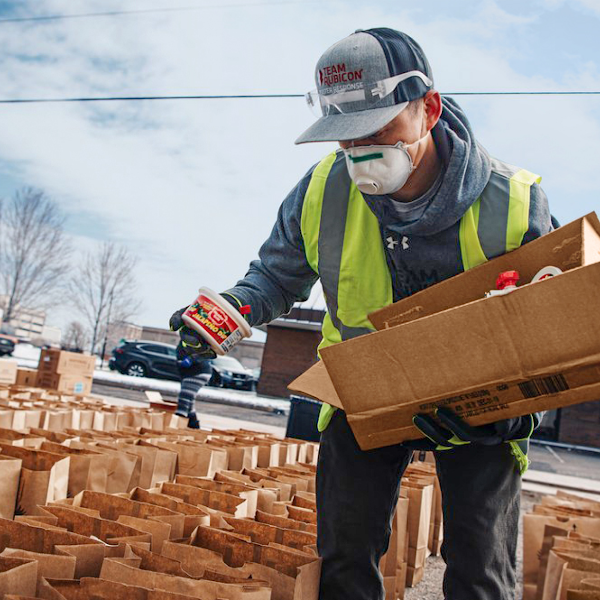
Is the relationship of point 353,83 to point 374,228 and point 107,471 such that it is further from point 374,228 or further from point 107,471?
point 107,471

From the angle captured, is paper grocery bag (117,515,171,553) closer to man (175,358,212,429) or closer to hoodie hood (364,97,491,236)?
hoodie hood (364,97,491,236)

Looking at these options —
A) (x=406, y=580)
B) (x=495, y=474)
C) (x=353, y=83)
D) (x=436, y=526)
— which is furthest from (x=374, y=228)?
(x=436, y=526)

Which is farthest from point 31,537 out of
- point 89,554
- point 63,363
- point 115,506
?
point 63,363

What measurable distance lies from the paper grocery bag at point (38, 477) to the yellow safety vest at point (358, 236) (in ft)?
3.49

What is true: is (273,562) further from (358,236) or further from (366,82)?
(366,82)

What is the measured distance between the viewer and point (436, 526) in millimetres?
4340

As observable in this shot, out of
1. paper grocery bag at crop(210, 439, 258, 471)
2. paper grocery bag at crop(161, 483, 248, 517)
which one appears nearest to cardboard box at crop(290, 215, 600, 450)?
paper grocery bag at crop(161, 483, 248, 517)

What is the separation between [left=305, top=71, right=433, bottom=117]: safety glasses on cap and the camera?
1.83 m

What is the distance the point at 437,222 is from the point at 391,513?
872mm

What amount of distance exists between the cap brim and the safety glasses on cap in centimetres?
2

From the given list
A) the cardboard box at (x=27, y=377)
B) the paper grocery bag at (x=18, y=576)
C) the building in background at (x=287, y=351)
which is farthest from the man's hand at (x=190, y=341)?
the building in background at (x=287, y=351)

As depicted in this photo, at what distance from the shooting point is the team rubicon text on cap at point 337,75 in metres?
1.85

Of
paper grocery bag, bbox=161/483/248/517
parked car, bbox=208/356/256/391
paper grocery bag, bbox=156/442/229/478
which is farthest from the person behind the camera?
parked car, bbox=208/356/256/391

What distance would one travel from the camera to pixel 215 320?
76.7 inches
